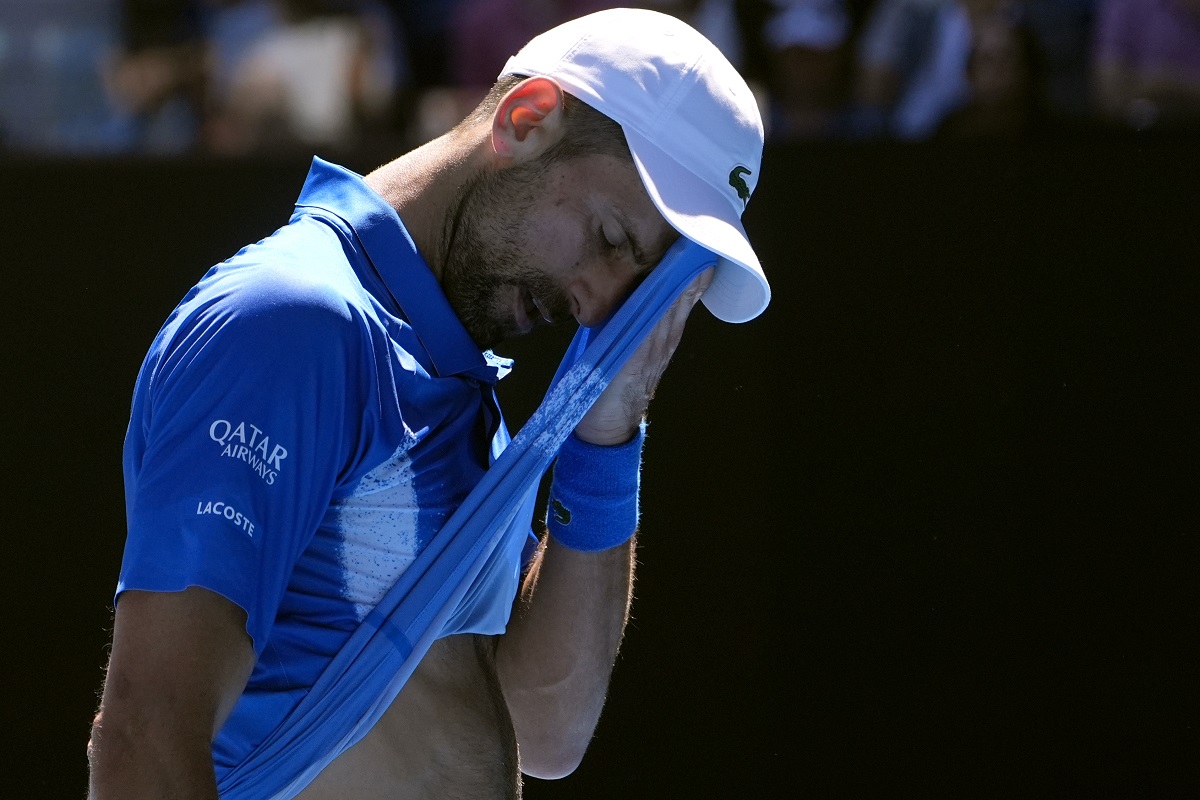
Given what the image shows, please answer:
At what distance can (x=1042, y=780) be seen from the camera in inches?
116

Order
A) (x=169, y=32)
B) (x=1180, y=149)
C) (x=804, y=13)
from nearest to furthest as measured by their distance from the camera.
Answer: (x=1180, y=149) → (x=804, y=13) → (x=169, y=32)

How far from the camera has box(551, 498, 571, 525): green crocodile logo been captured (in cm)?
178

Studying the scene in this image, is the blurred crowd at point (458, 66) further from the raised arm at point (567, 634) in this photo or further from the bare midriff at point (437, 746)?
the bare midriff at point (437, 746)

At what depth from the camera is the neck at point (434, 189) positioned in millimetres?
1518

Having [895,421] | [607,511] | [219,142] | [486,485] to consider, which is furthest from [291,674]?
[219,142]

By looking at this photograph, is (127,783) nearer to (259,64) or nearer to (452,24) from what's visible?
(259,64)

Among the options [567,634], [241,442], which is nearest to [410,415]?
[241,442]

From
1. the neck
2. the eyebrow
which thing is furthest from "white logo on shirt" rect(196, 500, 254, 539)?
the eyebrow

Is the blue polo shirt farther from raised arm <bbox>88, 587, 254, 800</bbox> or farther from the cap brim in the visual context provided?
the cap brim

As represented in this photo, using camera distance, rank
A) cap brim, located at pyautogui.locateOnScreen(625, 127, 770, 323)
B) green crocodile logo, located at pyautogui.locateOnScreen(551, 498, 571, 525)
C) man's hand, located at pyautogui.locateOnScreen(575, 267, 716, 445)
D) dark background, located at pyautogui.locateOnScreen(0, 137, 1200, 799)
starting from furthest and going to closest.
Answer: dark background, located at pyautogui.locateOnScreen(0, 137, 1200, 799) → green crocodile logo, located at pyautogui.locateOnScreen(551, 498, 571, 525) → man's hand, located at pyautogui.locateOnScreen(575, 267, 716, 445) → cap brim, located at pyautogui.locateOnScreen(625, 127, 770, 323)

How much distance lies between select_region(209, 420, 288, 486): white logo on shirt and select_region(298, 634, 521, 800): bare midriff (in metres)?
0.50

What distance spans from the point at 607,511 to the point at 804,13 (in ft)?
8.05

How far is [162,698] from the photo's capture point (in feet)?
3.50

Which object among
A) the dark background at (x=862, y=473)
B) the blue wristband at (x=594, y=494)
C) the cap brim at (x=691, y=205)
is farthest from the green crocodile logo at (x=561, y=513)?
the dark background at (x=862, y=473)
